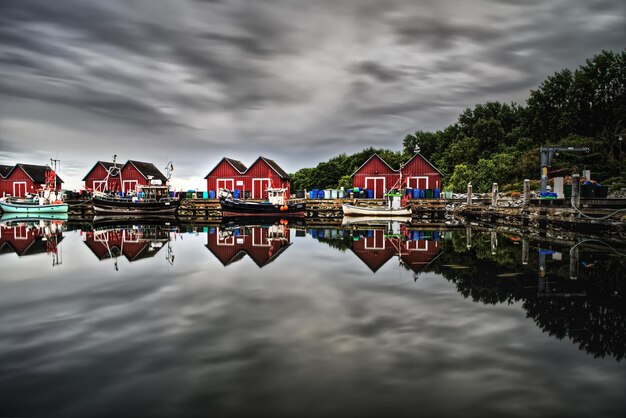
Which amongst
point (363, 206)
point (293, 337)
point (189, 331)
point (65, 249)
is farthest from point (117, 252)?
point (363, 206)

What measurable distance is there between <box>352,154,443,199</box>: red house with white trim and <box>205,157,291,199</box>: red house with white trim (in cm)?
1131

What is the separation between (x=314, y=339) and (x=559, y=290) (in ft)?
23.1

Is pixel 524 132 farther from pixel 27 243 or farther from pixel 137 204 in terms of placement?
pixel 27 243

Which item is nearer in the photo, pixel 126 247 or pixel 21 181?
pixel 126 247

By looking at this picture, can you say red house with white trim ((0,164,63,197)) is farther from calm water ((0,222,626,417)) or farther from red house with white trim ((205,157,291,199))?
calm water ((0,222,626,417))

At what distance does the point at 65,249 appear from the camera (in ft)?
64.3

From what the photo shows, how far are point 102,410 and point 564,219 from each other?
87.6 ft

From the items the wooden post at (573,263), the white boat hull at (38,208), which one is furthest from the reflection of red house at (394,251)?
the white boat hull at (38,208)

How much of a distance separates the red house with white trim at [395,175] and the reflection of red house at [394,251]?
1225 inches

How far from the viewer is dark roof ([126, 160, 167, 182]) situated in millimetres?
64869

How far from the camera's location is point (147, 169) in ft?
223

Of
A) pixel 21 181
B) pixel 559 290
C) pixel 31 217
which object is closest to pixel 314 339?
pixel 559 290

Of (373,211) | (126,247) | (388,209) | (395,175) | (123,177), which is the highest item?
(123,177)

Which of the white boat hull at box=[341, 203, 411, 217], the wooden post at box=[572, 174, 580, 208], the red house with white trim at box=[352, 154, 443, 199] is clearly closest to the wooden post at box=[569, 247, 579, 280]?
the wooden post at box=[572, 174, 580, 208]
